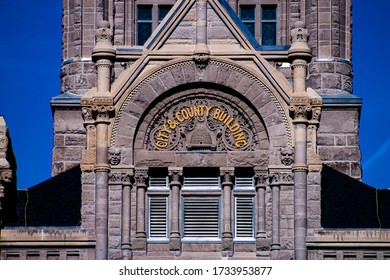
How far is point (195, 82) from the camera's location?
67688mm

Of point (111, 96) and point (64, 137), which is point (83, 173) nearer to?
point (111, 96)

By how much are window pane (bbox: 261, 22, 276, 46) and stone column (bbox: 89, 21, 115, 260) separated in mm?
11978

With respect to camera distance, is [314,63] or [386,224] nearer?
[386,224]

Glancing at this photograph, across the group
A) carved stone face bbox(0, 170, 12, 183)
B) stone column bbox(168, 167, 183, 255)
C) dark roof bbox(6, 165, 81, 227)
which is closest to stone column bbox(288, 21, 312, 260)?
stone column bbox(168, 167, 183, 255)

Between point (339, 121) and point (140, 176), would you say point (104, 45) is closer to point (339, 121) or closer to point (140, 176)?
point (140, 176)

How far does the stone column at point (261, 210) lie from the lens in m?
66.7

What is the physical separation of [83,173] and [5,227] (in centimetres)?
300

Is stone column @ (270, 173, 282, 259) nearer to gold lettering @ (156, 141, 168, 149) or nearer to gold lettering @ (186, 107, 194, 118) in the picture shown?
gold lettering @ (186, 107, 194, 118)

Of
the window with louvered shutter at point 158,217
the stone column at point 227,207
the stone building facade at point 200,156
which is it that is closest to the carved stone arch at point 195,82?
the stone building facade at point 200,156

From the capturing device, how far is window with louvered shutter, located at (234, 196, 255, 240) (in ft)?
221

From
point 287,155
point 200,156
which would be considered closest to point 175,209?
point 200,156

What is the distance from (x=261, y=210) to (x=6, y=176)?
8052 mm

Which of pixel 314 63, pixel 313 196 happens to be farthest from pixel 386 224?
pixel 314 63

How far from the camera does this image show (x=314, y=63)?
257 ft
